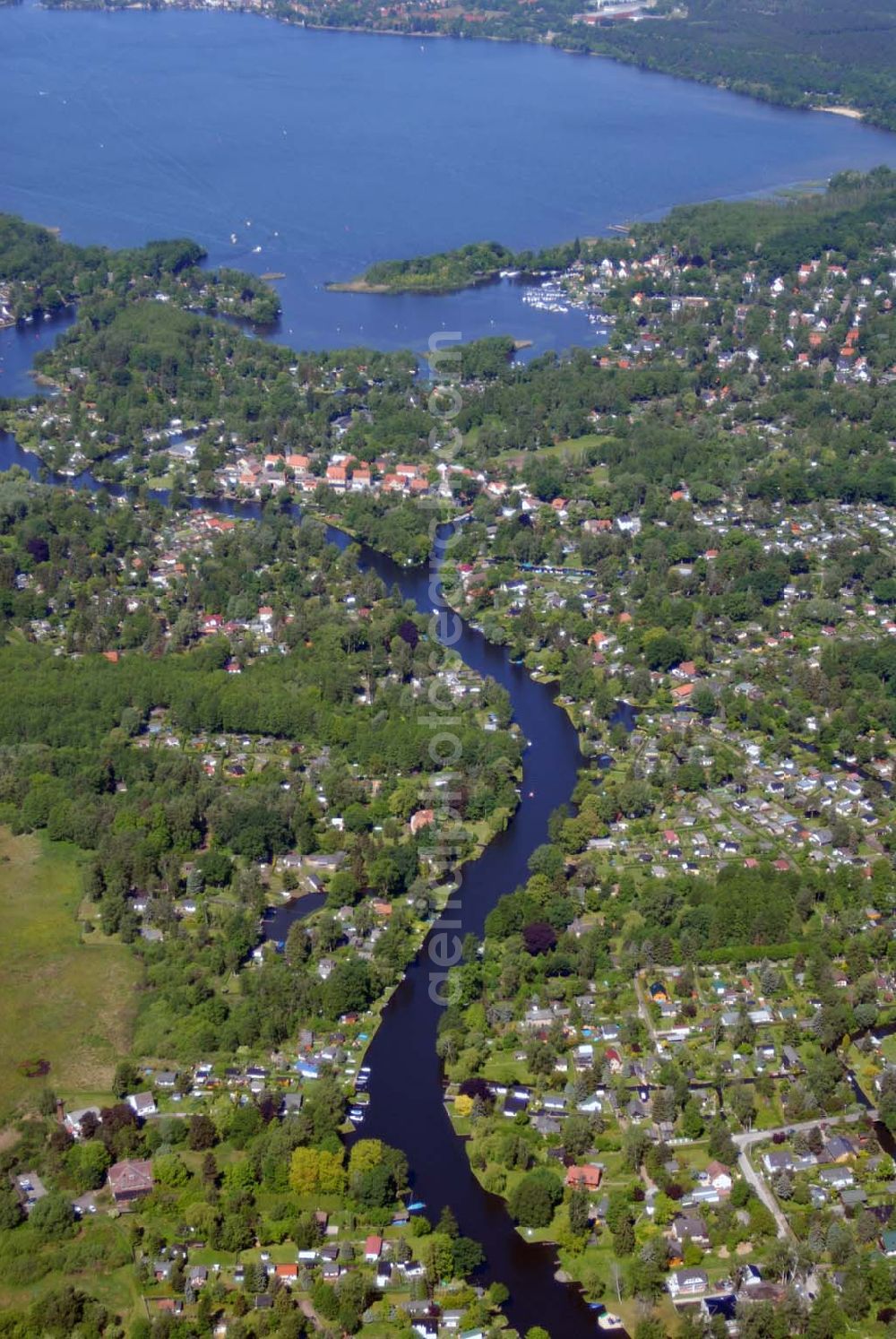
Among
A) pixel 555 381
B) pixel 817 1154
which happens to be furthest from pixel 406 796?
pixel 555 381

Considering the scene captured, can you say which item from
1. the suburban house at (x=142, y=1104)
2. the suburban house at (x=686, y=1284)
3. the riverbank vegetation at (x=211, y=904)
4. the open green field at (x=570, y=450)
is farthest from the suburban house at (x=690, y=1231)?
the open green field at (x=570, y=450)

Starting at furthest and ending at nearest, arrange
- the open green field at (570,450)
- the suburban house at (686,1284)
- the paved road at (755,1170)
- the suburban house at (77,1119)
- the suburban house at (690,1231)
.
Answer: the open green field at (570,450) → the suburban house at (77,1119) → the paved road at (755,1170) → the suburban house at (690,1231) → the suburban house at (686,1284)

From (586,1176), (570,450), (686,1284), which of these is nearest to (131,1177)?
(586,1176)

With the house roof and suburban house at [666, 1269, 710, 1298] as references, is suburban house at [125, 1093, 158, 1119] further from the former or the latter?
suburban house at [666, 1269, 710, 1298]

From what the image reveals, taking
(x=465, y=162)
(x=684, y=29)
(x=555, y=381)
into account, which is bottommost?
(x=555, y=381)

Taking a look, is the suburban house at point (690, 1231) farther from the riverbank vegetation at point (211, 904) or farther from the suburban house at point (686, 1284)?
the riverbank vegetation at point (211, 904)

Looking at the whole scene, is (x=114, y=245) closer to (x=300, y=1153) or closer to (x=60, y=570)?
(x=60, y=570)

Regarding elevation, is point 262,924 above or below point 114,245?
below
